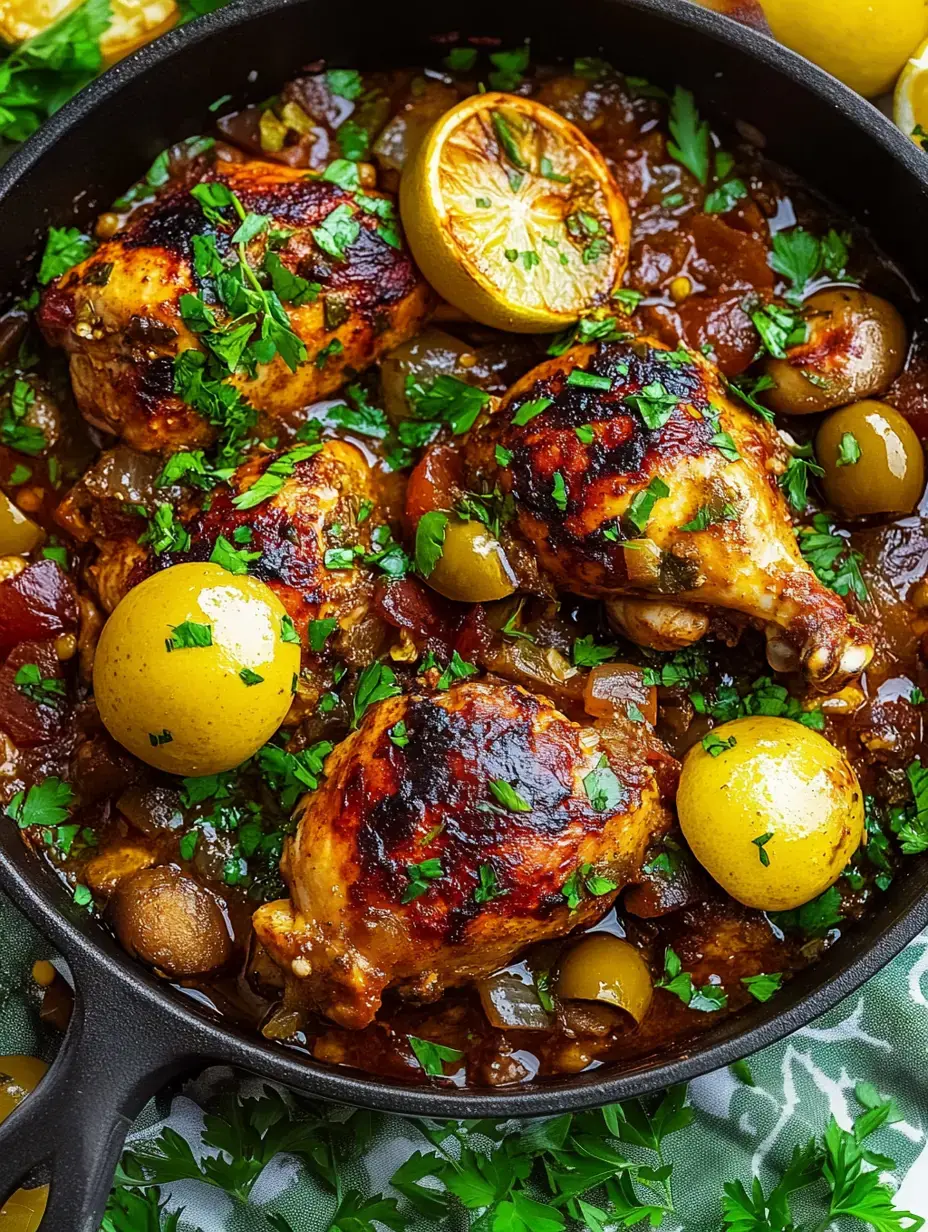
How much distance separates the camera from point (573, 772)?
2.88 meters

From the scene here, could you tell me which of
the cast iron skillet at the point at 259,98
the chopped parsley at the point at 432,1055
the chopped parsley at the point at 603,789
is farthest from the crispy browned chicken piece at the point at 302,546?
the chopped parsley at the point at 432,1055

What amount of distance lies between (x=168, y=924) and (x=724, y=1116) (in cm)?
159

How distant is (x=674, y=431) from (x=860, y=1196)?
200 cm

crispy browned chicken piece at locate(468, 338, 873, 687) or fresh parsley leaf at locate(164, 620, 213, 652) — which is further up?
crispy browned chicken piece at locate(468, 338, 873, 687)

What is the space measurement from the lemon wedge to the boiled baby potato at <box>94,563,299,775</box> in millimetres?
2167

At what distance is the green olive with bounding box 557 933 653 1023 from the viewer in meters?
3.02

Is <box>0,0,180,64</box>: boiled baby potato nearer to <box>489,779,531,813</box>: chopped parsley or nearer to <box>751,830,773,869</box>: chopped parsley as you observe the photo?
<box>489,779,531,813</box>: chopped parsley

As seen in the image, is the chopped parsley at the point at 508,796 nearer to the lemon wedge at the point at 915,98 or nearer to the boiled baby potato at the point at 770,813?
the boiled baby potato at the point at 770,813

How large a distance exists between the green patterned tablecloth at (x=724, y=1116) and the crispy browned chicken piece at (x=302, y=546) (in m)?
1.06

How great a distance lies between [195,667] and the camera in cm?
279

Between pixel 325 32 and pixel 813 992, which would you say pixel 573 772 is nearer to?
pixel 813 992

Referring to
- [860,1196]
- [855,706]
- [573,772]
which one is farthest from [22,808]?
[860,1196]

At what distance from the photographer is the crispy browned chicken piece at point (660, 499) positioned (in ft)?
9.58

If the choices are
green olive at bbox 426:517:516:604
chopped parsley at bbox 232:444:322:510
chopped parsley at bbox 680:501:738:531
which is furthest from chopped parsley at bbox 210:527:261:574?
chopped parsley at bbox 680:501:738:531
